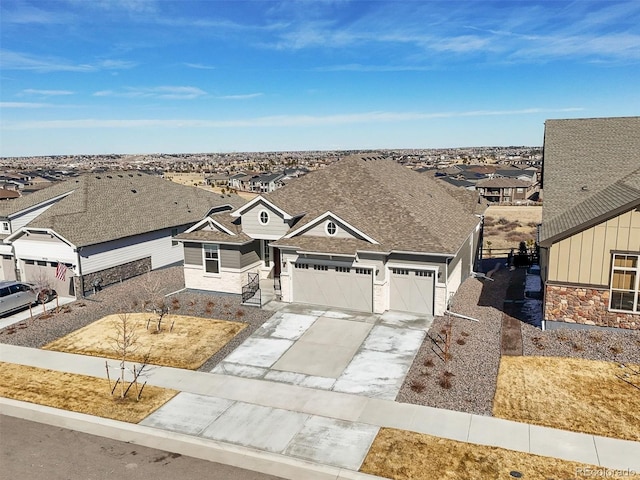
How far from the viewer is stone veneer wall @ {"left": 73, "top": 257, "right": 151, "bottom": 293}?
957 inches

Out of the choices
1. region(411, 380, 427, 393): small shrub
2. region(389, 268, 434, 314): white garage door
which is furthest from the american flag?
region(411, 380, 427, 393): small shrub

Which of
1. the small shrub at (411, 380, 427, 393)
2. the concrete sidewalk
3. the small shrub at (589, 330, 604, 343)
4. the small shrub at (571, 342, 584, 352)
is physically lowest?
the concrete sidewalk

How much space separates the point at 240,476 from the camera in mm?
10461

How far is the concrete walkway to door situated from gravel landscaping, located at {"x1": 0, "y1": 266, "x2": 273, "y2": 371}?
0.88 meters

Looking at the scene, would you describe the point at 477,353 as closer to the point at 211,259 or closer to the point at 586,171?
the point at 586,171

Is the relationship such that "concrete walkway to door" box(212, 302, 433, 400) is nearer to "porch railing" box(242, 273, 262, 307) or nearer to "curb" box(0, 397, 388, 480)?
"porch railing" box(242, 273, 262, 307)

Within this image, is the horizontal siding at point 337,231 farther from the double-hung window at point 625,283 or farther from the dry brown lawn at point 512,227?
the dry brown lawn at point 512,227

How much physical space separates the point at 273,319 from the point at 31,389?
9144mm

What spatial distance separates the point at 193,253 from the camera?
24156 mm

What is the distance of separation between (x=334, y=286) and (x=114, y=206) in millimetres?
15680

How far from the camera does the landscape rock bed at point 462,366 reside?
13.4 meters

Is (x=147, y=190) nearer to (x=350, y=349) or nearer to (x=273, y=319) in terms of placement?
(x=273, y=319)

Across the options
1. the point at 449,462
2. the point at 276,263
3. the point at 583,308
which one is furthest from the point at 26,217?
the point at 583,308

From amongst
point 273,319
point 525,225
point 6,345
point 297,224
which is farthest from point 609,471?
point 525,225
